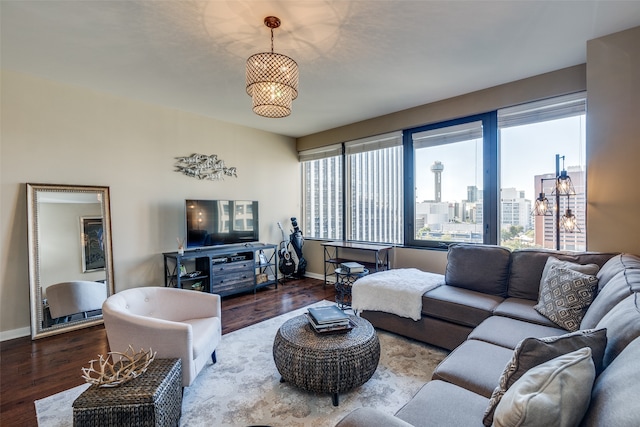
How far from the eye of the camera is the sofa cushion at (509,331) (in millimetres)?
1942

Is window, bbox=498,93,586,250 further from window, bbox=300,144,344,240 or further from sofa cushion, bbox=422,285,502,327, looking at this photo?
window, bbox=300,144,344,240

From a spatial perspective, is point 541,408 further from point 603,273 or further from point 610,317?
point 603,273

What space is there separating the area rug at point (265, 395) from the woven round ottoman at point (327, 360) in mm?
157

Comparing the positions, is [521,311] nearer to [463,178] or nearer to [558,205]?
[558,205]

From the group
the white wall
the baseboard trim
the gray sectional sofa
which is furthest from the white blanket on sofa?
the baseboard trim

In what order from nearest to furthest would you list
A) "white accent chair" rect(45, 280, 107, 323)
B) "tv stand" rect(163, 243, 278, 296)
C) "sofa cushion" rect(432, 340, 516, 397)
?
"sofa cushion" rect(432, 340, 516, 397), "white accent chair" rect(45, 280, 107, 323), "tv stand" rect(163, 243, 278, 296)

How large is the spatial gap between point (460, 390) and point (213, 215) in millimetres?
3910

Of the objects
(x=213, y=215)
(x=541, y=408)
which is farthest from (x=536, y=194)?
(x=213, y=215)

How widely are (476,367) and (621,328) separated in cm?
69

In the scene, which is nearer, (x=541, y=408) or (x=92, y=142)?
(x=541, y=408)

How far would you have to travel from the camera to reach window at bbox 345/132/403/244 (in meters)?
4.68

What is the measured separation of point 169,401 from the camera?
66.4 inches

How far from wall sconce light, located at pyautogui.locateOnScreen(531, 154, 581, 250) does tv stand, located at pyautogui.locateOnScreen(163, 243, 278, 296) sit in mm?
3688

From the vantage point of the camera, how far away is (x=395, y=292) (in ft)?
9.75
